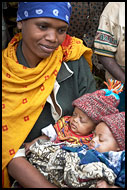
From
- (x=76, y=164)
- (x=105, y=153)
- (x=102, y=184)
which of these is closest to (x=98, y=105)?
(x=105, y=153)

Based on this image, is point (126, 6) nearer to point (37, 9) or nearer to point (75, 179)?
point (37, 9)

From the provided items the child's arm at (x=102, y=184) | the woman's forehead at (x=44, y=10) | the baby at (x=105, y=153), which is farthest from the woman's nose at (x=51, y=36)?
the child's arm at (x=102, y=184)

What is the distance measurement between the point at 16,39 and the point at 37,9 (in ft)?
1.63

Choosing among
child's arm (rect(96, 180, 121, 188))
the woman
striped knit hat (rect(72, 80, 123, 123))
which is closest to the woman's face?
the woman

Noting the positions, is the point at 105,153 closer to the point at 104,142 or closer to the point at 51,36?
the point at 104,142

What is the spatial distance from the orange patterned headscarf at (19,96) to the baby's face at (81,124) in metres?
0.33

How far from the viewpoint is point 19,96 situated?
2359 millimetres

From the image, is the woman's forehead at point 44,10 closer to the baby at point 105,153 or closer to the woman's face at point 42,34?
the woman's face at point 42,34

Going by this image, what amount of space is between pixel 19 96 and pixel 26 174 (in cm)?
68

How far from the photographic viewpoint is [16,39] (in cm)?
258

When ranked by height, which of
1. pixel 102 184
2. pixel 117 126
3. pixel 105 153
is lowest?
pixel 102 184

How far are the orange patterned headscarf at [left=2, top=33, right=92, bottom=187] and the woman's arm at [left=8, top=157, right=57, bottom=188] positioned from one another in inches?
3.1

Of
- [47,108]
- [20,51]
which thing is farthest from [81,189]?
[20,51]

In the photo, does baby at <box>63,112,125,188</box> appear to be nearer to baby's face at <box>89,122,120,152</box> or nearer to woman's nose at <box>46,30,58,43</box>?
baby's face at <box>89,122,120,152</box>
